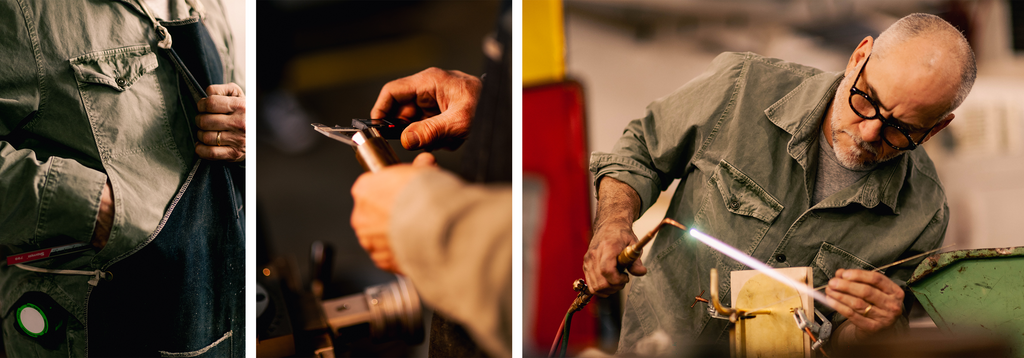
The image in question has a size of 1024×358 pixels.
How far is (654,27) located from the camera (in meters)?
1.59

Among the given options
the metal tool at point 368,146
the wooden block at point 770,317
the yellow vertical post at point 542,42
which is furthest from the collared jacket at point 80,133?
the wooden block at point 770,317

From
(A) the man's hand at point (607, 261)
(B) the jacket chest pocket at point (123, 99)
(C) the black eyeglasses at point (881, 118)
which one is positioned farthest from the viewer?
(B) the jacket chest pocket at point (123, 99)

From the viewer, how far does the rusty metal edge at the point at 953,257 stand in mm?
1404

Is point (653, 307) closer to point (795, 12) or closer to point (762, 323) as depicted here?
point (762, 323)

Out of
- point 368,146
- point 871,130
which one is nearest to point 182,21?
point 368,146

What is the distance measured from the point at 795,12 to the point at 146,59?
76.8 inches

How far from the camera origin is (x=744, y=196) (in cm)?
151

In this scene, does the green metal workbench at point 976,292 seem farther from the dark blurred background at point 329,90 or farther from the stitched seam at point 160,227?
the stitched seam at point 160,227

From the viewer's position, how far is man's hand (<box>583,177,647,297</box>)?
148 centimetres

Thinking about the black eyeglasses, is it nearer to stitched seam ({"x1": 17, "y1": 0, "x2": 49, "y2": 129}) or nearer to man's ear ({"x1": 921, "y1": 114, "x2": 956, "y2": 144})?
man's ear ({"x1": 921, "y1": 114, "x2": 956, "y2": 144})

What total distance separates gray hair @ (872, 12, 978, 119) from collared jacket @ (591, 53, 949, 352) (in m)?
0.14

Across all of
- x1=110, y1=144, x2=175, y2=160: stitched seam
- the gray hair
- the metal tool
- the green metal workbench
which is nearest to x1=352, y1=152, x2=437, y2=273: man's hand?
the metal tool

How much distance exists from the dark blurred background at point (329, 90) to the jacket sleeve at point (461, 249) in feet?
0.36

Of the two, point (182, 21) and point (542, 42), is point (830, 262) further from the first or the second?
point (182, 21)
